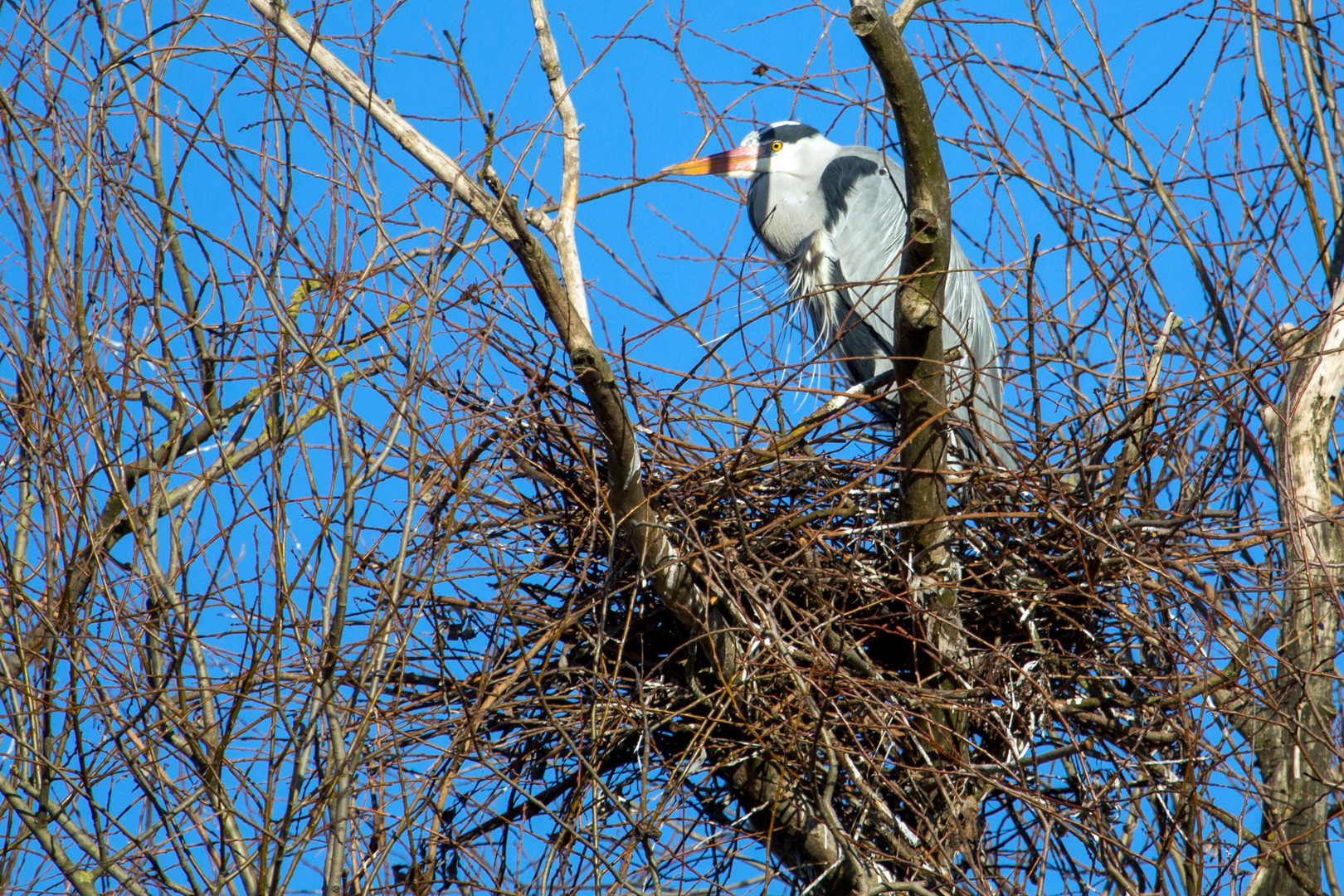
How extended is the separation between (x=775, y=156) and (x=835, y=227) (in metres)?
0.34

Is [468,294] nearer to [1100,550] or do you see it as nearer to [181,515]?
[181,515]

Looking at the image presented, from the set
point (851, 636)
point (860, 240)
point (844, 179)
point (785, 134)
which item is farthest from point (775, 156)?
point (851, 636)

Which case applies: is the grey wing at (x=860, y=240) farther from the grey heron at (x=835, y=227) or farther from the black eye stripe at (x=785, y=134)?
the black eye stripe at (x=785, y=134)

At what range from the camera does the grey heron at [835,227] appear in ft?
11.8

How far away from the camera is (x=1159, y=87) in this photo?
2.85 meters

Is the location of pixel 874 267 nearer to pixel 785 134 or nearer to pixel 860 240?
pixel 860 240

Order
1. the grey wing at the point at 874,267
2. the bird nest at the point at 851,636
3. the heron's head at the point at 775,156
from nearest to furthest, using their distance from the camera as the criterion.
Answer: the bird nest at the point at 851,636 < the grey wing at the point at 874,267 < the heron's head at the point at 775,156

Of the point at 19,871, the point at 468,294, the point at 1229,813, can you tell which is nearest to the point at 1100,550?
the point at 1229,813

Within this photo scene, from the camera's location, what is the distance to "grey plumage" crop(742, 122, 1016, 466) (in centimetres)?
361

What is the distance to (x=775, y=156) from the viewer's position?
3.86 meters

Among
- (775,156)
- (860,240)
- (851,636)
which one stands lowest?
(851,636)

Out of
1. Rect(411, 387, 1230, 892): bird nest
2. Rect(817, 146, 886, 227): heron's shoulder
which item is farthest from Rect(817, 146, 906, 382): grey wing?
Rect(411, 387, 1230, 892): bird nest

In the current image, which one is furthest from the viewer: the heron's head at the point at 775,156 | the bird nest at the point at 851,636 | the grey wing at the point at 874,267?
the heron's head at the point at 775,156

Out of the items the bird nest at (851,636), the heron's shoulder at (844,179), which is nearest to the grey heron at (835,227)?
the heron's shoulder at (844,179)
